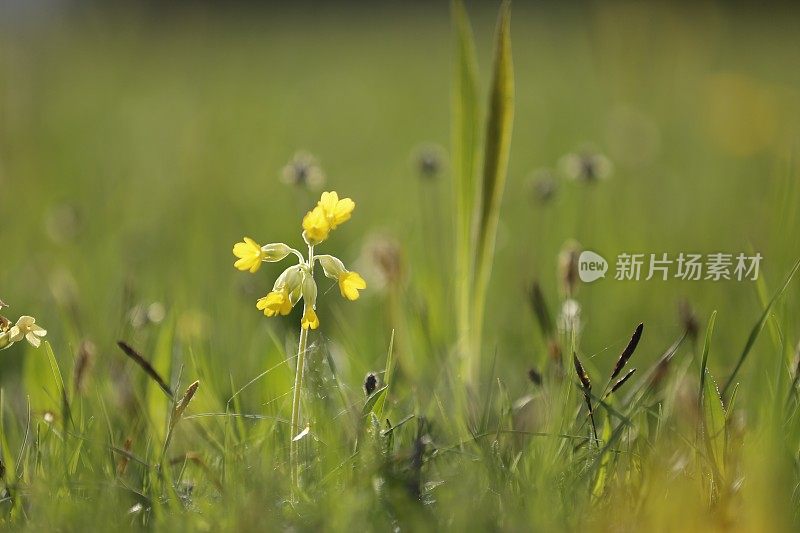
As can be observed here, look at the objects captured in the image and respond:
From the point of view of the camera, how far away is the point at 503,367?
2061 mm

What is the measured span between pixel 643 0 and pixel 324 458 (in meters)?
2.64

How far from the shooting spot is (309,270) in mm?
1327

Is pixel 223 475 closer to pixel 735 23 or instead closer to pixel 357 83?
pixel 357 83

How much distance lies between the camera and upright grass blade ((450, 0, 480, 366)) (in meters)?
1.74

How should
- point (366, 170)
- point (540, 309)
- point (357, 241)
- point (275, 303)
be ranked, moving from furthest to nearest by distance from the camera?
point (366, 170)
point (357, 241)
point (540, 309)
point (275, 303)

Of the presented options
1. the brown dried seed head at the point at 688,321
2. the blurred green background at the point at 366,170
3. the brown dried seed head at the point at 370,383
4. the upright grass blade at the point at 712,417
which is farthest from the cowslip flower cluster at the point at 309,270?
the brown dried seed head at the point at 688,321

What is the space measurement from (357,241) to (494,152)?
1.53 meters

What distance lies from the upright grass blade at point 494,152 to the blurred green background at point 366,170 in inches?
7.6

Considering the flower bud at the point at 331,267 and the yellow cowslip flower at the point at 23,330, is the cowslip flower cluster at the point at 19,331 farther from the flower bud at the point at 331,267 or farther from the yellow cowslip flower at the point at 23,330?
the flower bud at the point at 331,267

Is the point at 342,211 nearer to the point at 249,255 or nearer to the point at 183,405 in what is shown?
the point at 249,255

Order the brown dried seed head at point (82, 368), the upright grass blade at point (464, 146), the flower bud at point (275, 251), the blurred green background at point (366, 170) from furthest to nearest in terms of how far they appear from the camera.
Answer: the blurred green background at point (366, 170) → the upright grass blade at point (464, 146) → the brown dried seed head at point (82, 368) → the flower bud at point (275, 251)

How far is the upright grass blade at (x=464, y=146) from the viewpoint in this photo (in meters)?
1.74

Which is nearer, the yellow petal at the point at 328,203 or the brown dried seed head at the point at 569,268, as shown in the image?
the yellow petal at the point at 328,203

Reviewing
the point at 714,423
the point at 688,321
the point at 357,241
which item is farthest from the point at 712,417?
the point at 357,241
